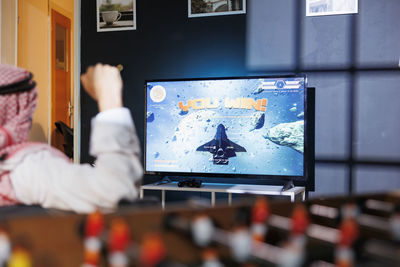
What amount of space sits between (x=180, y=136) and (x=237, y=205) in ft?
8.18

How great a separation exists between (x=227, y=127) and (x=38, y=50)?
2673 mm

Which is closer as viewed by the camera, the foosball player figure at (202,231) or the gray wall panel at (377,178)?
the foosball player figure at (202,231)

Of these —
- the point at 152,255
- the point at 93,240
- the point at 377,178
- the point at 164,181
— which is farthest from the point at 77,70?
the point at 152,255

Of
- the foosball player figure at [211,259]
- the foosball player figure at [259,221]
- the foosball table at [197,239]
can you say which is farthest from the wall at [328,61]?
the foosball player figure at [211,259]

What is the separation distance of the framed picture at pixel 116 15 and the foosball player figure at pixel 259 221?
3.27 metres

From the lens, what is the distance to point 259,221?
0.75 meters

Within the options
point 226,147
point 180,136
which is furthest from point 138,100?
point 226,147

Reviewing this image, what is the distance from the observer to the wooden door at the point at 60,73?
5.27 m

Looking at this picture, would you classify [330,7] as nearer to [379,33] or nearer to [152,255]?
[379,33]

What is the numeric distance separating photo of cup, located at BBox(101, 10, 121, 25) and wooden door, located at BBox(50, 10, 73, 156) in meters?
1.75

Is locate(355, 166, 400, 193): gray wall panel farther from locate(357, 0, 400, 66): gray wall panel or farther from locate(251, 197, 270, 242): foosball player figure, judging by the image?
locate(251, 197, 270, 242): foosball player figure

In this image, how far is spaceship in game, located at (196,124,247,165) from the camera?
10.4 ft

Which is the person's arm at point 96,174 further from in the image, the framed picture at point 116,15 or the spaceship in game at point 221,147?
the framed picture at point 116,15

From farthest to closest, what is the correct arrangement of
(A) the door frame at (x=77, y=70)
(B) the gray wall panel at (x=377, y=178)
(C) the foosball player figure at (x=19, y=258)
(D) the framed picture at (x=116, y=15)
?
1. (A) the door frame at (x=77, y=70)
2. (D) the framed picture at (x=116, y=15)
3. (B) the gray wall panel at (x=377, y=178)
4. (C) the foosball player figure at (x=19, y=258)
